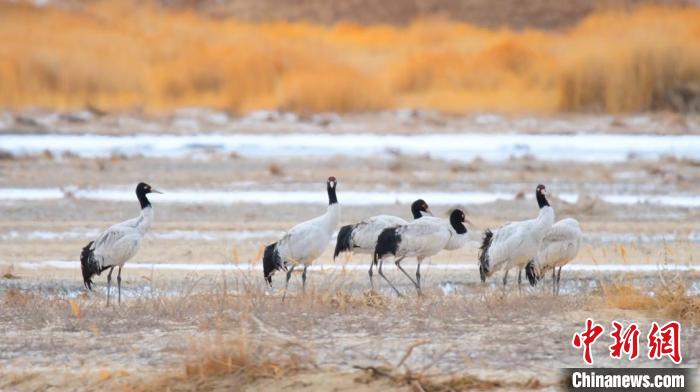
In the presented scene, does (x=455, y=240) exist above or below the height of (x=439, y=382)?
above

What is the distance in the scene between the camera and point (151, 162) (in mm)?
27750

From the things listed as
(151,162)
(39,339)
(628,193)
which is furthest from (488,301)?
(151,162)

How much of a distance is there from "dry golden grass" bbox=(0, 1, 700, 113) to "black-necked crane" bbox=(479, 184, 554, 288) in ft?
69.0

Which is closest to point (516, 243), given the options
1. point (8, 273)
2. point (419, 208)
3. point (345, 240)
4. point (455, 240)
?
point (455, 240)

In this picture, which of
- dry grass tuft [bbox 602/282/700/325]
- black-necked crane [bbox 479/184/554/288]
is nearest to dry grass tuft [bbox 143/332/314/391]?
dry grass tuft [bbox 602/282/700/325]

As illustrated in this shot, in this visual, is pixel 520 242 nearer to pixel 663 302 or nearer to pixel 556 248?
pixel 556 248

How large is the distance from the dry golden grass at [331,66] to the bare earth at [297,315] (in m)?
14.7

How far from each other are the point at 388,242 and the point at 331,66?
22632 millimetres

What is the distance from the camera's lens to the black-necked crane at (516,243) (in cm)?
1413

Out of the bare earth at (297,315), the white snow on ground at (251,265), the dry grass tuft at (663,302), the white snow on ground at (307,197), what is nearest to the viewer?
the bare earth at (297,315)

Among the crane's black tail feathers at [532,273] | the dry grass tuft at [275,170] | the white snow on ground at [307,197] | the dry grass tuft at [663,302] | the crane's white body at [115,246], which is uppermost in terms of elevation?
the dry grass tuft at [275,170]

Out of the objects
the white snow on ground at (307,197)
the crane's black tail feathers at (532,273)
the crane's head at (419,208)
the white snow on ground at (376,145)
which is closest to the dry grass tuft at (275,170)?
the white snow on ground at (307,197)

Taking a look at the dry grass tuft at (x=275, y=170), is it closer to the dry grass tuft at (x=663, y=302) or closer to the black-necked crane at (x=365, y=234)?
the black-necked crane at (x=365, y=234)

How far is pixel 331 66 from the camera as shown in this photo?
36.9 metres
